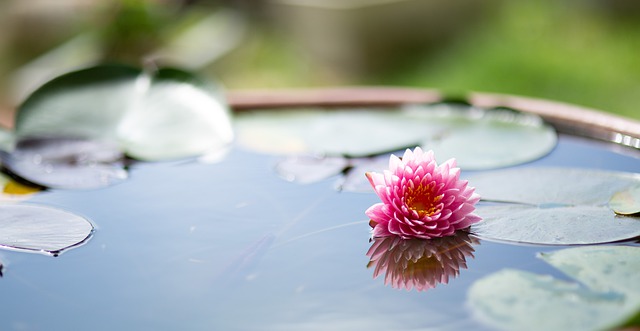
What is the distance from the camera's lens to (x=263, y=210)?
0.87 m

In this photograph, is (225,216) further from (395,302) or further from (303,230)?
(395,302)

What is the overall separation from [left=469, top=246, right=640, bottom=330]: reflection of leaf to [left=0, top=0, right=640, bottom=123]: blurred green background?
2198mm

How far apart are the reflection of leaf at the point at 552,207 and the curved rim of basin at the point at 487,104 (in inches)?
6.3

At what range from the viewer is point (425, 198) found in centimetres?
75

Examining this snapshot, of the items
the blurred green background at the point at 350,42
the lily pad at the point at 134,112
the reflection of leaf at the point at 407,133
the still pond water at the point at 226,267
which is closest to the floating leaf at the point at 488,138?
the reflection of leaf at the point at 407,133

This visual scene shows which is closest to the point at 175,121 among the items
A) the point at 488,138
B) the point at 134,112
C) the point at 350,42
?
the point at 134,112

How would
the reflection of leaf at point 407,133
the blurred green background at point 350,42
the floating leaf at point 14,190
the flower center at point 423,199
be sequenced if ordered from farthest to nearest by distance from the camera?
the blurred green background at point 350,42 < the reflection of leaf at point 407,133 < the floating leaf at point 14,190 < the flower center at point 423,199

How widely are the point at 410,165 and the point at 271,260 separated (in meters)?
0.18

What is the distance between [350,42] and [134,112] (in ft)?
7.83

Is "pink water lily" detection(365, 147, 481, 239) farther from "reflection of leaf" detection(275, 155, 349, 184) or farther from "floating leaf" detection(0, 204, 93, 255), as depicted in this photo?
"floating leaf" detection(0, 204, 93, 255)

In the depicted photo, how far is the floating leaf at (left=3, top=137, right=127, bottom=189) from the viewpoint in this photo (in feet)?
3.19

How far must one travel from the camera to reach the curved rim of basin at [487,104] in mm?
1051

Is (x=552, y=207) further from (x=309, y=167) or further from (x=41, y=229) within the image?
(x=41, y=229)

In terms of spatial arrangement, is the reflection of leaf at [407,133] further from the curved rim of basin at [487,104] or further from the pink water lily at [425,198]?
the pink water lily at [425,198]
